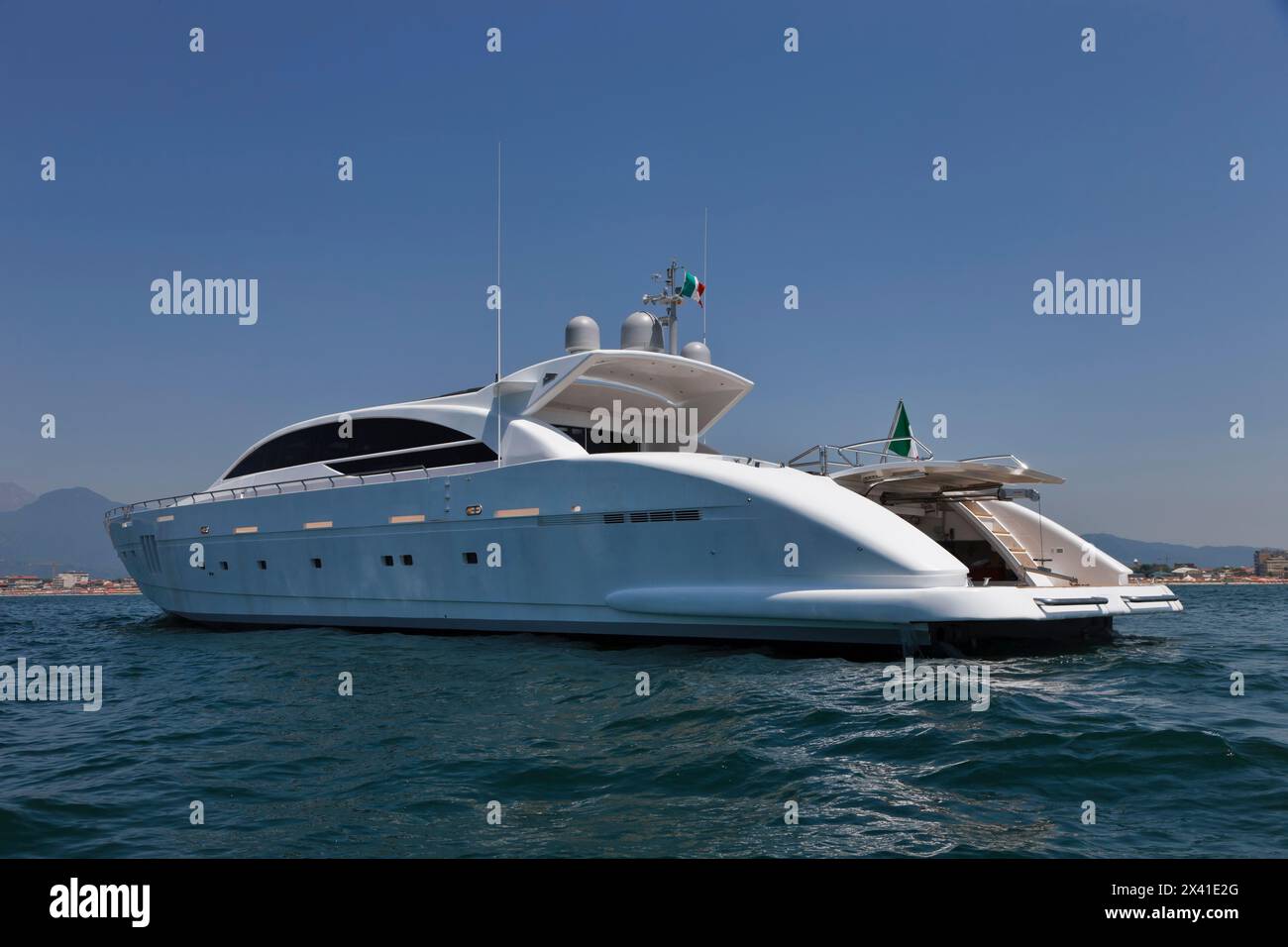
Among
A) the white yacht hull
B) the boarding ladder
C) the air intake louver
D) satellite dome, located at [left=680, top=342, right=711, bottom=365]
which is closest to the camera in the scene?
the white yacht hull

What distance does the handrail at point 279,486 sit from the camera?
14.7 metres

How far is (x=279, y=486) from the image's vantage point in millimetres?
16719

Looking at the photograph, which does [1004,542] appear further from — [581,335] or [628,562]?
[581,335]

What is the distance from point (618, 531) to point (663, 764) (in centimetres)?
639

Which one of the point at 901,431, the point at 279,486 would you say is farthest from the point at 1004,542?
the point at 279,486

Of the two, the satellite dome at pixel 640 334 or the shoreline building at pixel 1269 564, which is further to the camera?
the shoreline building at pixel 1269 564

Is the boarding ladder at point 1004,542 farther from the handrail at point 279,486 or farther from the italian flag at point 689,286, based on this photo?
the handrail at point 279,486

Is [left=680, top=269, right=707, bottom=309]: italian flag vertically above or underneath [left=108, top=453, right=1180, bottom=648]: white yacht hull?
above

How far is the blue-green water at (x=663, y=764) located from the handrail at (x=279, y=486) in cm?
506

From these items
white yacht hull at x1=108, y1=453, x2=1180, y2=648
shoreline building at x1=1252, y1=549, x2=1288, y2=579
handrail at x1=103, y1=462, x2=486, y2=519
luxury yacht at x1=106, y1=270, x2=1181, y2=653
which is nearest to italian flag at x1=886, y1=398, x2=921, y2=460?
luxury yacht at x1=106, y1=270, x2=1181, y2=653

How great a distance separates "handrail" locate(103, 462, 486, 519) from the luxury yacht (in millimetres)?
76

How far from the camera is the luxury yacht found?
34.3 feet

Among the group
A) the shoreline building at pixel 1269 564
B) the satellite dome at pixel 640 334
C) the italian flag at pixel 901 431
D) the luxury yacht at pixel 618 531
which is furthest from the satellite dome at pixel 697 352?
the shoreline building at pixel 1269 564

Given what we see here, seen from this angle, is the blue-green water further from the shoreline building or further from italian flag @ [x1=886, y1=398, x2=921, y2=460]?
the shoreline building
